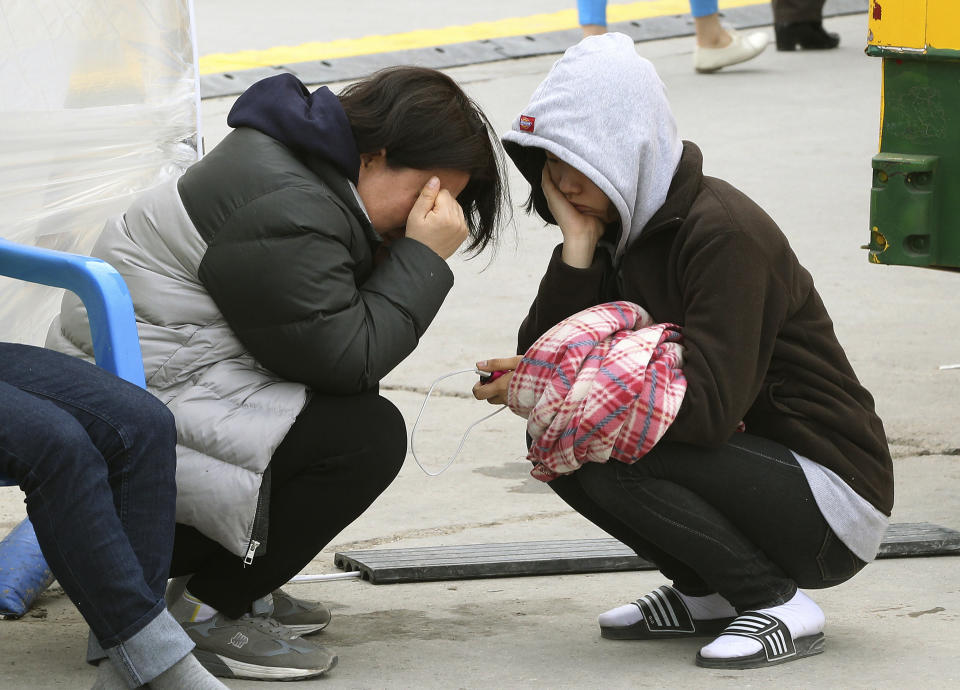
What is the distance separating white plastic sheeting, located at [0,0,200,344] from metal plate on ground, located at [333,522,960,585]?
34.7 inches

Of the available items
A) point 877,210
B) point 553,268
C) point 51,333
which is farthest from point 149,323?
point 877,210

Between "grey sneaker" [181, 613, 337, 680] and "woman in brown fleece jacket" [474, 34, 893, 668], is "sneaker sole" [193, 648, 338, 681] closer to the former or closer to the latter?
"grey sneaker" [181, 613, 337, 680]

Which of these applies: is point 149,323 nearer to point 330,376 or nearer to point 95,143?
point 330,376

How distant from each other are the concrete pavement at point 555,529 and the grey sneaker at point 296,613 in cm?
4

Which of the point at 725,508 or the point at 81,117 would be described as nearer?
the point at 725,508

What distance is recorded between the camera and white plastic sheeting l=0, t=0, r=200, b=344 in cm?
317

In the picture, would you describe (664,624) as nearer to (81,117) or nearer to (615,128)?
(615,128)

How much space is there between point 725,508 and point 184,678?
0.91 metres

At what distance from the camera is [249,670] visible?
2.51 metres

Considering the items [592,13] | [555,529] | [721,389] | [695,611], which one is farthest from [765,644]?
[592,13]

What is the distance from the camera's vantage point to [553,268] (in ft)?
8.73

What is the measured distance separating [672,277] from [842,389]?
333 mm

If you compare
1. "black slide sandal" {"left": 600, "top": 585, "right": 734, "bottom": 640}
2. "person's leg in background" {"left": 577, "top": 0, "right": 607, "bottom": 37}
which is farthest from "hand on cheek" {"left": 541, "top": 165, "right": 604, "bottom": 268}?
"person's leg in background" {"left": 577, "top": 0, "right": 607, "bottom": 37}

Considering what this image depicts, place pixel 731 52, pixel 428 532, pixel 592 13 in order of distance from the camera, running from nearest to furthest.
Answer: pixel 428 532 < pixel 592 13 < pixel 731 52
